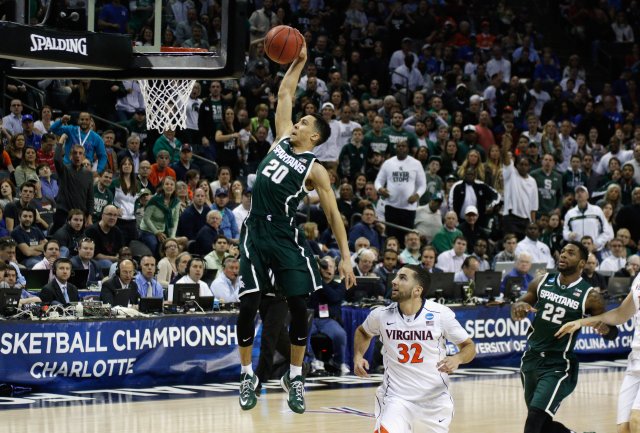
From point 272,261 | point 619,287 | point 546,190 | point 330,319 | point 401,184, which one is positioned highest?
point 401,184

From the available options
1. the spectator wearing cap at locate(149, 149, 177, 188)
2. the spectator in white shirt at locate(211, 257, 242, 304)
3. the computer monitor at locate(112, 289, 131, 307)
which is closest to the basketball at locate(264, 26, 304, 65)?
the computer monitor at locate(112, 289, 131, 307)

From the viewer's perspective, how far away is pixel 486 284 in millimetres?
17219

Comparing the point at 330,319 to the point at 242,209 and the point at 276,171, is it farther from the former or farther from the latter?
the point at 276,171

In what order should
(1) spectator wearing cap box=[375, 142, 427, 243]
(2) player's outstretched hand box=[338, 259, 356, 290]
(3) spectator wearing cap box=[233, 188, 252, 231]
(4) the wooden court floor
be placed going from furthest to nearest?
1. (1) spectator wearing cap box=[375, 142, 427, 243]
2. (3) spectator wearing cap box=[233, 188, 252, 231]
3. (4) the wooden court floor
4. (2) player's outstretched hand box=[338, 259, 356, 290]

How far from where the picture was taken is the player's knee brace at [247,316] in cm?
905

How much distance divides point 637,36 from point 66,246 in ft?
61.5

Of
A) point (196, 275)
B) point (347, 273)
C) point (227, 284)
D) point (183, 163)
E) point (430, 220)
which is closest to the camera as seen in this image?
point (347, 273)

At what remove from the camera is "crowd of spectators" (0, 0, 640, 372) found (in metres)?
17.1

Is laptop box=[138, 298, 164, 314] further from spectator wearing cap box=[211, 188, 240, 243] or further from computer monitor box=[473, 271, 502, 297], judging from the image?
computer monitor box=[473, 271, 502, 297]

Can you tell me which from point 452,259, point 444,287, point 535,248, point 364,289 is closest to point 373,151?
point 452,259

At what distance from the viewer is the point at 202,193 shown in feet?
57.2

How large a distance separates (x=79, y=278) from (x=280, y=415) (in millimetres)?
3916

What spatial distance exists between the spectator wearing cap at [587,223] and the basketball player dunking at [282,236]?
39.5 ft

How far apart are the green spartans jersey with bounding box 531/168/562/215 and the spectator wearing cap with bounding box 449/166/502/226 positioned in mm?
1548
